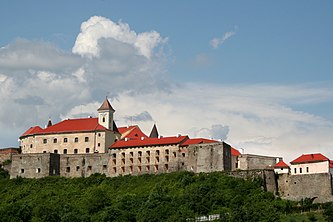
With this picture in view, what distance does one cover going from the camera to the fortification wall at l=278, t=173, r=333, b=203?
90.2 m

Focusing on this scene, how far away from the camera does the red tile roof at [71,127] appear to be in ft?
359

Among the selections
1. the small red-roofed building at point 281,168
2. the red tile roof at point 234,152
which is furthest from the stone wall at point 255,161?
the small red-roofed building at point 281,168

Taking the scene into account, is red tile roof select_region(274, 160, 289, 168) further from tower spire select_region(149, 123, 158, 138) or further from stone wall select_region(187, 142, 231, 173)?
tower spire select_region(149, 123, 158, 138)

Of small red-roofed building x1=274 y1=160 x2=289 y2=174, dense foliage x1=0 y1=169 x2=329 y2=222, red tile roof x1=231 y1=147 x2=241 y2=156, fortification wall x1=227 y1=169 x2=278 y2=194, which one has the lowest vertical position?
dense foliage x1=0 y1=169 x2=329 y2=222

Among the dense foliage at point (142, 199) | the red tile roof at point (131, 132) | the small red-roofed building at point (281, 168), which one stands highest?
the red tile roof at point (131, 132)


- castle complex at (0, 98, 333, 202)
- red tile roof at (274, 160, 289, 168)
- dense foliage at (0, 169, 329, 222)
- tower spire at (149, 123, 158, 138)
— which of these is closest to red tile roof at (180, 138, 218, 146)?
castle complex at (0, 98, 333, 202)

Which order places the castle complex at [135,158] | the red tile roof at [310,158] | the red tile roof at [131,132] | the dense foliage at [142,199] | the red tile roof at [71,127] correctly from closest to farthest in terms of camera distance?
the dense foliage at [142,199] → the red tile roof at [310,158] → the castle complex at [135,158] → the red tile roof at [71,127] → the red tile roof at [131,132]

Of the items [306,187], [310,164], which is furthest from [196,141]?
Answer: [306,187]

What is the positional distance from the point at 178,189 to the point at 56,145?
83.7 feet

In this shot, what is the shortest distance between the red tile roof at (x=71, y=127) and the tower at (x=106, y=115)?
932 millimetres

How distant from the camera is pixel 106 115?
110812 mm

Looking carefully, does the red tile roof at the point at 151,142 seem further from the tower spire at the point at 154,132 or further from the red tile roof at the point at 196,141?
the tower spire at the point at 154,132

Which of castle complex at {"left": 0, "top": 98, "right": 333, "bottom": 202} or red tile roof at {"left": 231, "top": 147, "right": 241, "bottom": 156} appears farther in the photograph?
red tile roof at {"left": 231, "top": 147, "right": 241, "bottom": 156}

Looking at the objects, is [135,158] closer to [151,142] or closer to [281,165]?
[151,142]
